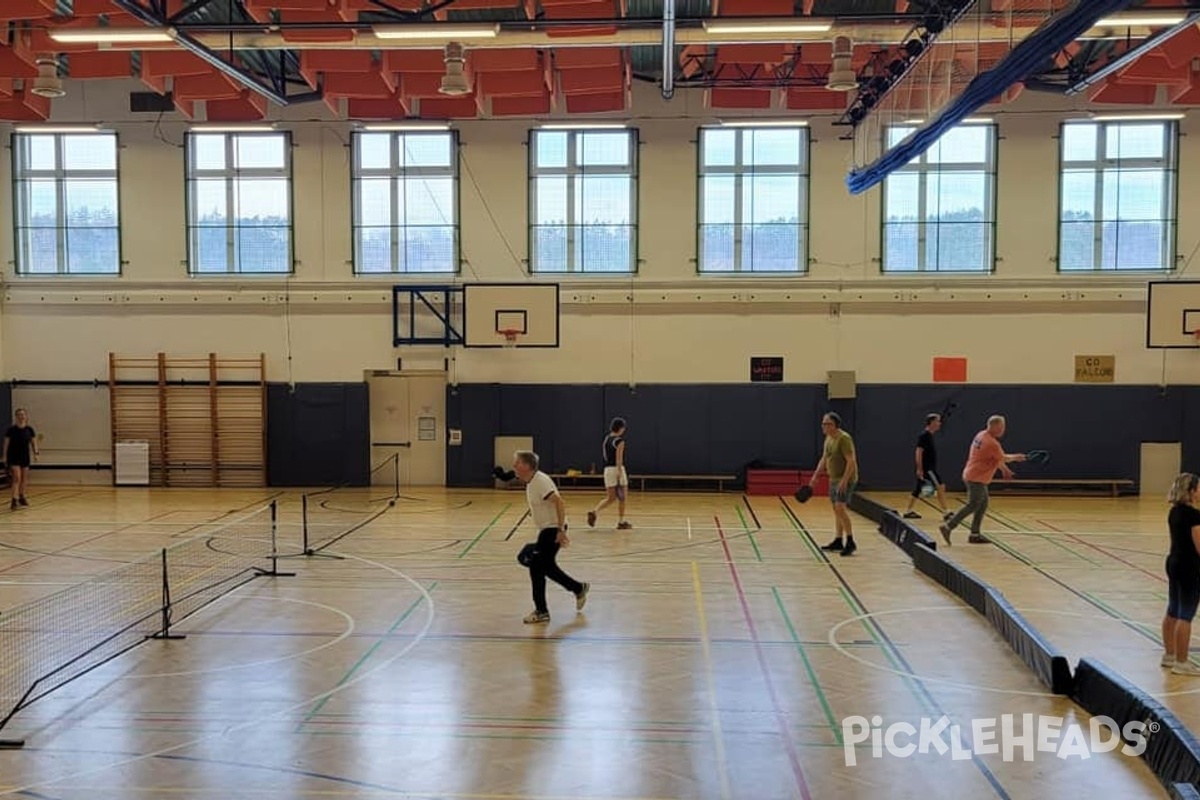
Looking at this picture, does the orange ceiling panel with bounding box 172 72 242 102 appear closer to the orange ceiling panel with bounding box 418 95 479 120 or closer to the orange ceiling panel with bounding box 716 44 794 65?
the orange ceiling panel with bounding box 418 95 479 120

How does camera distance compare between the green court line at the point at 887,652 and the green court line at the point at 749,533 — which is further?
the green court line at the point at 749,533

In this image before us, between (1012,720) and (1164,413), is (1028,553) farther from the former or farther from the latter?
(1164,413)

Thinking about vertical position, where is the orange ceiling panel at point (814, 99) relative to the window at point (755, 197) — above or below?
above

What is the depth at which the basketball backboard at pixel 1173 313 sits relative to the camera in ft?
63.6

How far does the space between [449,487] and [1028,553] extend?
43.9 ft

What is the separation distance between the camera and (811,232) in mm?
21375

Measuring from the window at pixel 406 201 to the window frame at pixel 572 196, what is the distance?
1835 millimetres

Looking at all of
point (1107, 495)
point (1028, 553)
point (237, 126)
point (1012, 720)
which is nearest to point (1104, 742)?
point (1012, 720)

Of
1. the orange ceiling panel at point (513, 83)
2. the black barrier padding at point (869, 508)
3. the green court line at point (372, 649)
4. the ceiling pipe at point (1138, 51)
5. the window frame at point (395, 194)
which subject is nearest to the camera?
the green court line at point (372, 649)

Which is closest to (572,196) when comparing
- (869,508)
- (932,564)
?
(869,508)

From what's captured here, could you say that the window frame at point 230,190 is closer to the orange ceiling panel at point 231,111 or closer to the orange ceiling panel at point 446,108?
the orange ceiling panel at point 231,111

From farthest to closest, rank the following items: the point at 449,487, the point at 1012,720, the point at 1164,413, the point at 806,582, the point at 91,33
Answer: the point at 449,487 → the point at 1164,413 → the point at 91,33 → the point at 806,582 → the point at 1012,720

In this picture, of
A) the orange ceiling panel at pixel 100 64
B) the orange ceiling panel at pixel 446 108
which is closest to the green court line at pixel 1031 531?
the orange ceiling panel at pixel 446 108

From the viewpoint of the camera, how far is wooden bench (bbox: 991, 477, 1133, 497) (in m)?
20.8
